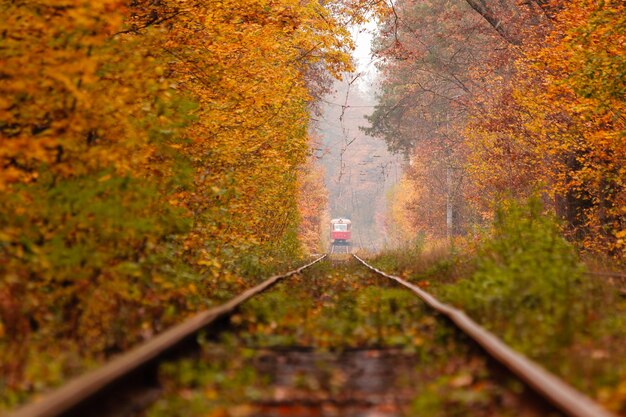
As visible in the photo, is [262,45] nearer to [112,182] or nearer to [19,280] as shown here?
[112,182]

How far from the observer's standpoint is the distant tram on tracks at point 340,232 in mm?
89938

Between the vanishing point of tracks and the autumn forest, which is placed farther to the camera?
the autumn forest

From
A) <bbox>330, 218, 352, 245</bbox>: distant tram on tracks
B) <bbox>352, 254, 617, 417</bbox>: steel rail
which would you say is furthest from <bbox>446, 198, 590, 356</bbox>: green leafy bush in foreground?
<bbox>330, 218, 352, 245</bbox>: distant tram on tracks

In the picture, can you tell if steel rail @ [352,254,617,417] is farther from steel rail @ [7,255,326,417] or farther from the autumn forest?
steel rail @ [7,255,326,417]

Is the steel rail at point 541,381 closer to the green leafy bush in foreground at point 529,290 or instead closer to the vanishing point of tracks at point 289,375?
the vanishing point of tracks at point 289,375

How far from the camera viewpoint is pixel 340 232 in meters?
90.4

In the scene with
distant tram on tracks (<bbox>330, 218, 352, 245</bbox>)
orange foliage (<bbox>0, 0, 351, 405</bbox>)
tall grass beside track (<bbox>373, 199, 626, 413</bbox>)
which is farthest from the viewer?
distant tram on tracks (<bbox>330, 218, 352, 245</bbox>)

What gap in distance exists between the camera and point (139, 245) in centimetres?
922

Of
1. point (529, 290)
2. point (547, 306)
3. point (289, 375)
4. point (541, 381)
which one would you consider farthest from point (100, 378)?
point (529, 290)

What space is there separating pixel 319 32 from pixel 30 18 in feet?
44.7

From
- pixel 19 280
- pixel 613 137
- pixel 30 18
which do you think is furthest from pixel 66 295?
pixel 613 137

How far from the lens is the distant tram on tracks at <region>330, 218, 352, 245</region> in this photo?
89.9 meters

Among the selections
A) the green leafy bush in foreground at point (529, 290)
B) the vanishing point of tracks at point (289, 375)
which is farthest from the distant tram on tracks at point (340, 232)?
the vanishing point of tracks at point (289, 375)

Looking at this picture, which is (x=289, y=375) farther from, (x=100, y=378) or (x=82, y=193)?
(x=82, y=193)
